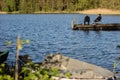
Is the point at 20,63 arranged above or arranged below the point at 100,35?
above

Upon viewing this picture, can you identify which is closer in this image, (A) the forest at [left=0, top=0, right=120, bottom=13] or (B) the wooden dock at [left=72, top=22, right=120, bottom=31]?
(B) the wooden dock at [left=72, top=22, right=120, bottom=31]

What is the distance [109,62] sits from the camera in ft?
104

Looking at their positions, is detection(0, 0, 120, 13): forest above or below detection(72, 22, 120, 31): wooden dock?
below

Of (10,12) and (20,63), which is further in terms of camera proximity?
(10,12)

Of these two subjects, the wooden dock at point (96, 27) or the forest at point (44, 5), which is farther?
the forest at point (44, 5)

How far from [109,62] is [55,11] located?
5469 inches

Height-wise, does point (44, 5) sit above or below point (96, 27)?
below

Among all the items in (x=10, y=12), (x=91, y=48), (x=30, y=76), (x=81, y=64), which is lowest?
(x=10, y=12)

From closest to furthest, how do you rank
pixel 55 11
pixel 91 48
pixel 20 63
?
1. pixel 20 63
2. pixel 91 48
3. pixel 55 11

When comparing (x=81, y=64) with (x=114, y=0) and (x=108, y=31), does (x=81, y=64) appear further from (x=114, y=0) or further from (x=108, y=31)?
(x=114, y=0)

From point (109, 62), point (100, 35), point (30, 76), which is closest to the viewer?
point (30, 76)

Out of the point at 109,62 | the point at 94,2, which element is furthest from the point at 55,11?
the point at 109,62

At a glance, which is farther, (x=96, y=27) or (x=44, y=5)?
(x=44, y=5)

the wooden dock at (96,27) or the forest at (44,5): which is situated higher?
the wooden dock at (96,27)
